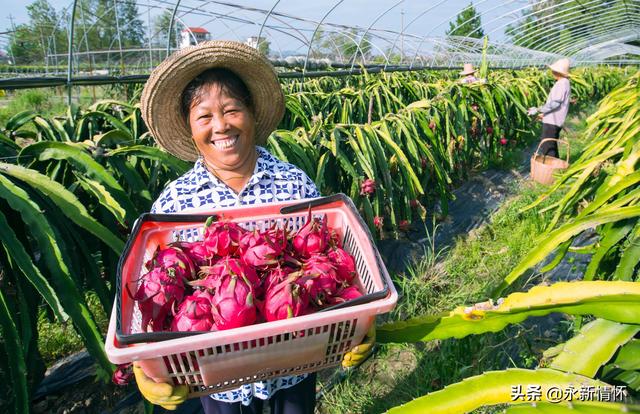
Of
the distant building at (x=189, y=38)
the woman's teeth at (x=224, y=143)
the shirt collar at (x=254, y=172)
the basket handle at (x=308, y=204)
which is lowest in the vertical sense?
the basket handle at (x=308, y=204)

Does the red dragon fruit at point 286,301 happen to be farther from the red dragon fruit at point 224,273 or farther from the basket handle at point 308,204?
the basket handle at point 308,204

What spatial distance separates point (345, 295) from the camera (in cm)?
73

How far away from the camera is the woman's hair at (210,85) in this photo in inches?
39.8

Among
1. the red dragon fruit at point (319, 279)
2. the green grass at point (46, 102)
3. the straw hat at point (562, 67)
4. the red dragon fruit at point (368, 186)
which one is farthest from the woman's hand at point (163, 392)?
the green grass at point (46, 102)

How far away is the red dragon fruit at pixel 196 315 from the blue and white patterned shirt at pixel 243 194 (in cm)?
40

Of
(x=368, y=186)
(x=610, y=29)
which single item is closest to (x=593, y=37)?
(x=610, y=29)

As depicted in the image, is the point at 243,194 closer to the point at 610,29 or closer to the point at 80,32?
the point at 610,29

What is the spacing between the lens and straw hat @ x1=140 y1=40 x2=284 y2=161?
1.00m

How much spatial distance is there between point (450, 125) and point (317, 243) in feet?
9.27

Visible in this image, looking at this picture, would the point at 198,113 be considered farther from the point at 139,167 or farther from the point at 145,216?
the point at 139,167

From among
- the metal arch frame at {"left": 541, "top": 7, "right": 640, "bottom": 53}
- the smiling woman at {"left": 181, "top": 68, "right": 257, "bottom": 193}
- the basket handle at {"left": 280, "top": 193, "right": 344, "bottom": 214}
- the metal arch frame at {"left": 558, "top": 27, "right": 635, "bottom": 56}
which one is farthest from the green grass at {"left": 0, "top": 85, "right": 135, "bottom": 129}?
the metal arch frame at {"left": 558, "top": 27, "right": 635, "bottom": 56}

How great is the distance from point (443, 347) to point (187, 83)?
139 centimetres

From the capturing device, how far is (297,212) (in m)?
0.93

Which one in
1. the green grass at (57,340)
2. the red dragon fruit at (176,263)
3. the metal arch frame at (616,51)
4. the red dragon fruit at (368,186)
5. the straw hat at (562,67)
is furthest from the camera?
the metal arch frame at (616,51)
